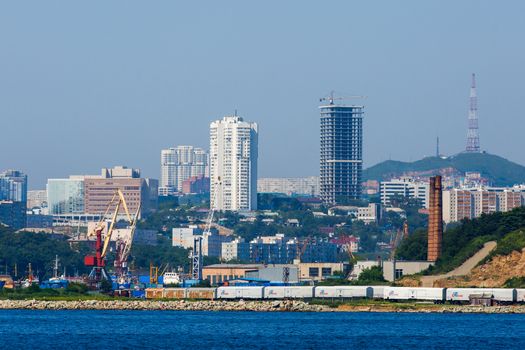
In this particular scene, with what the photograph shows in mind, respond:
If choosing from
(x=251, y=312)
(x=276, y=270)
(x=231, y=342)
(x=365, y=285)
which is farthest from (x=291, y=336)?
(x=276, y=270)

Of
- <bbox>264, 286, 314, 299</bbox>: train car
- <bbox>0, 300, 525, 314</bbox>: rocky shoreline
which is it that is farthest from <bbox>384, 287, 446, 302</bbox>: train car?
<bbox>264, 286, 314, 299</bbox>: train car

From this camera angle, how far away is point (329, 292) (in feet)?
441

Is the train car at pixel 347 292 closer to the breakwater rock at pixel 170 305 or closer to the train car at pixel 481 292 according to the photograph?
the breakwater rock at pixel 170 305

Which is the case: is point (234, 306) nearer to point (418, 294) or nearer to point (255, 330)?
point (418, 294)

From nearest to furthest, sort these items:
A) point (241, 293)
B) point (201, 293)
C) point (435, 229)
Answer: point (241, 293), point (201, 293), point (435, 229)

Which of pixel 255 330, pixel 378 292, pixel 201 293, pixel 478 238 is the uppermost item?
pixel 478 238

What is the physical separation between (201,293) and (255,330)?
4277 cm

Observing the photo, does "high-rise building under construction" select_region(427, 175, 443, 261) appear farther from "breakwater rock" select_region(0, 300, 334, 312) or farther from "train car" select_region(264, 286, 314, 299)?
"breakwater rock" select_region(0, 300, 334, 312)

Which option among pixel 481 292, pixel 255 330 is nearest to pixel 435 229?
pixel 481 292

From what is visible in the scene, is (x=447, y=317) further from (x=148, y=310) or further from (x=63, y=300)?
(x=63, y=300)

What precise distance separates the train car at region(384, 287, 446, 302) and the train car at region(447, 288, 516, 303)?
0.68 m

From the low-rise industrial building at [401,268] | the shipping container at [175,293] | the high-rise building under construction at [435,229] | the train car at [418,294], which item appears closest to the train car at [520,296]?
the train car at [418,294]

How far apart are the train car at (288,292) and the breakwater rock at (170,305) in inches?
194

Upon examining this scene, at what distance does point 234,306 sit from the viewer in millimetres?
124875
